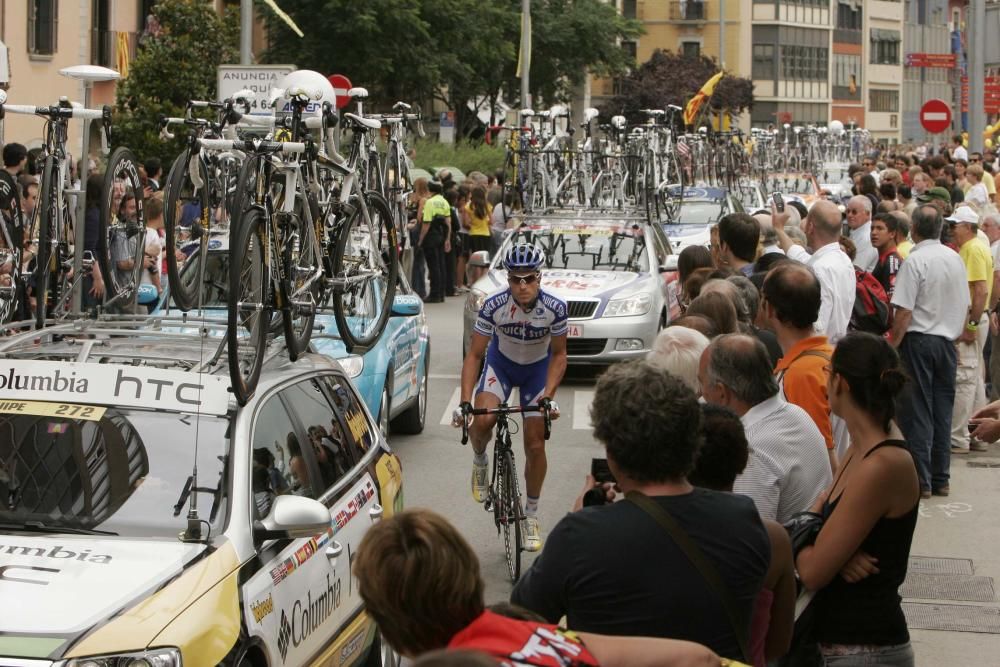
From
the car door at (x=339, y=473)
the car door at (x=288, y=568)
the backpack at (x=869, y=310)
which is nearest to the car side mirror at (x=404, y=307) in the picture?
the backpack at (x=869, y=310)

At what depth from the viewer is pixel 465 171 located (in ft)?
144

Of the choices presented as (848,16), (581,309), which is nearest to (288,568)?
(581,309)

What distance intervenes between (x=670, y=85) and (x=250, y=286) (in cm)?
7499

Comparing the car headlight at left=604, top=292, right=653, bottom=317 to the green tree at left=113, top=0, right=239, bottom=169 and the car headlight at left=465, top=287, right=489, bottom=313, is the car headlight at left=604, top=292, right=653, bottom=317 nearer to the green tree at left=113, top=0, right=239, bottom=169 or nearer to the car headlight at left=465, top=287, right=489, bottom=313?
the car headlight at left=465, top=287, right=489, bottom=313

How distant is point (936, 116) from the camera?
102 ft

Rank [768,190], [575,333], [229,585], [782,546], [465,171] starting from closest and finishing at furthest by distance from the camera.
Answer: [782,546] < [229,585] < [575,333] < [768,190] < [465,171]

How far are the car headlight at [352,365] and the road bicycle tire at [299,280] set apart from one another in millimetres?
2276

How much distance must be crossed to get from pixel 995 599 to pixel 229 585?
16.8ft

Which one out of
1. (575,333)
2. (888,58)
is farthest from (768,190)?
(888,58)

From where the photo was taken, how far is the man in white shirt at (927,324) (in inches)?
439

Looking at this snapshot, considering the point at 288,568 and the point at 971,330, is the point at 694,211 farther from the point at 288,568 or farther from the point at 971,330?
the point at 288,568

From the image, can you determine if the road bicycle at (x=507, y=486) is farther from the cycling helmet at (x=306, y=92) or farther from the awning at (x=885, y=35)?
the awning at (x=885, y=35)

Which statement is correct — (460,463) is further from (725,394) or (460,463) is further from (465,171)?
(465,171)

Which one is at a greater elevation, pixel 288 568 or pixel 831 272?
pixel 831 272
